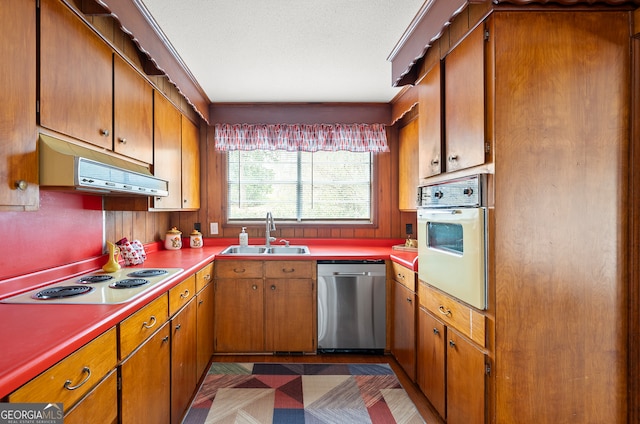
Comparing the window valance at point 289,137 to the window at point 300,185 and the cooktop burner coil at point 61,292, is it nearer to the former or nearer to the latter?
the window at point 300,185

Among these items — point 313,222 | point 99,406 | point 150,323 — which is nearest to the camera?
point 99,406

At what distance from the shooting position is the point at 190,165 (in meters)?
3.20

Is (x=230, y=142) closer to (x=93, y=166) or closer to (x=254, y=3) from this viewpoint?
(x=254, y=3)

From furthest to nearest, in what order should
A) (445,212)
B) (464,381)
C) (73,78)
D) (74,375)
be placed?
(445,212), (464,381), (73,78), (74,375)

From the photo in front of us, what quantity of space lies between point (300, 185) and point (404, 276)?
155cm

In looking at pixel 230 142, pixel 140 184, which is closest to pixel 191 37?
pixel 140 184

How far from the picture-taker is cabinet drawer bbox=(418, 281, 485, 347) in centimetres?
155

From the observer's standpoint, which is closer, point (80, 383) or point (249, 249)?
point (80, 383)

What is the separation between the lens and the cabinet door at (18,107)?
3.67 ft

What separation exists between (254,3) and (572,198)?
1.77 m

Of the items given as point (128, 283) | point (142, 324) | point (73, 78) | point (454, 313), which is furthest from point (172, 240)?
point (454, 313)

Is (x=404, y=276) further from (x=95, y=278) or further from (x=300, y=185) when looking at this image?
(x=95, y=278)

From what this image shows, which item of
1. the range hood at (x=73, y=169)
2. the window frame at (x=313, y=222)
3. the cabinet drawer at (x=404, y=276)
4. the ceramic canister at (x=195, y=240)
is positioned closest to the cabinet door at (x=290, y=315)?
the cabinet drawer at (x=404, y=276)

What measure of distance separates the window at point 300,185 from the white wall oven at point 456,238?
1530mm
